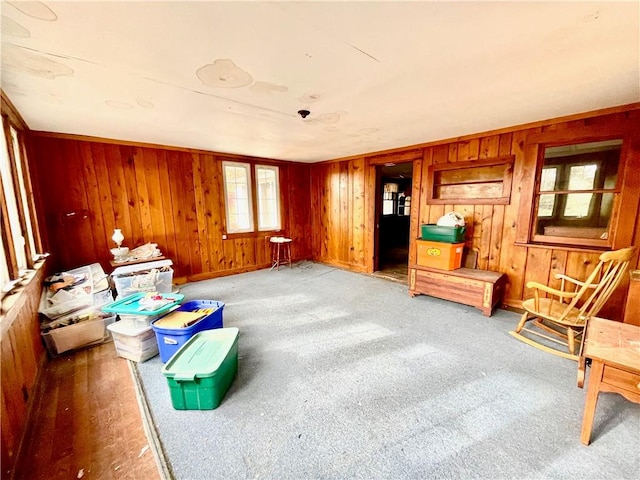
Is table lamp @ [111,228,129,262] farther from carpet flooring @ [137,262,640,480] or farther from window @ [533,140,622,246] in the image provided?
window @ [533,140,622,246]

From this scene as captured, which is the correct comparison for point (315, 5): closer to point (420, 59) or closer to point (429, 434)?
point (420, 59)

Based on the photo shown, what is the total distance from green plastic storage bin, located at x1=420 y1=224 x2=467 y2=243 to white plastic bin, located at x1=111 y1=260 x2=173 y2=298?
11.5 feet

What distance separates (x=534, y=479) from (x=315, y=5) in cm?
243

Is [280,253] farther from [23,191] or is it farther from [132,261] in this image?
[23,191]

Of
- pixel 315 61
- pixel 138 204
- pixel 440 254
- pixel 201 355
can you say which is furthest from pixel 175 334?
pixel 440 254

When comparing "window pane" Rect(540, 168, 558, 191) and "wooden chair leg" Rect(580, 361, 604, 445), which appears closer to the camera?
"wooden chair leg" Rect(580, 361, 604, 445)

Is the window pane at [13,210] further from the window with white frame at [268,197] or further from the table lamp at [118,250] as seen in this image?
the window with white frame at [268,197]

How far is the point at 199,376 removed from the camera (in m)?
1.57

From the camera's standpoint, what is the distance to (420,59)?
1574mm

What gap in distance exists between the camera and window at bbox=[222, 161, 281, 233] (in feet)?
15.5

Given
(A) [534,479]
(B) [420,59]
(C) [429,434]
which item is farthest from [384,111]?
(A) [534,479]

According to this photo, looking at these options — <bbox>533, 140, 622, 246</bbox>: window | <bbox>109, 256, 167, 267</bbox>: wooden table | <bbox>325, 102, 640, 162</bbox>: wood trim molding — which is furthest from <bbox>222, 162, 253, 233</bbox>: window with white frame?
<bbox>533, 140, 622, 246</bbox>: window

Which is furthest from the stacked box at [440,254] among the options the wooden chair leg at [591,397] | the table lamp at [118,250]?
the table lamp at [118,250]

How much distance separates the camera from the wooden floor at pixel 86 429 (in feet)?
4.26
